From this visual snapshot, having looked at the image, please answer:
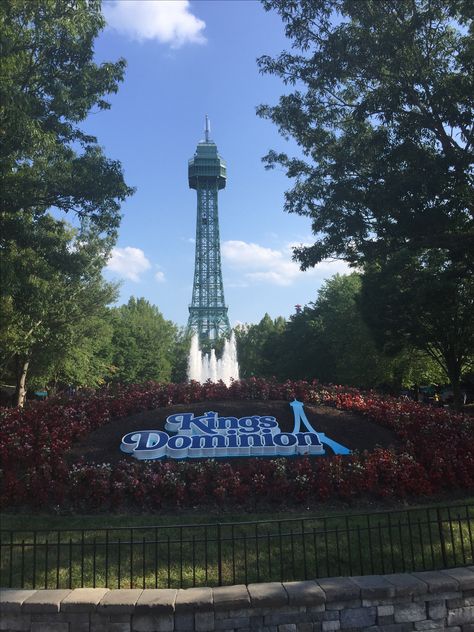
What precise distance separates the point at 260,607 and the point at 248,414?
6.53 m

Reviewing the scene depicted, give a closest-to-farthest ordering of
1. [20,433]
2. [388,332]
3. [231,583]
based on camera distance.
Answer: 1. [231,583]
2. [20,433]
3. [388,332]

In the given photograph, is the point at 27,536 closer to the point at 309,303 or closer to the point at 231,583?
the point at 231,583

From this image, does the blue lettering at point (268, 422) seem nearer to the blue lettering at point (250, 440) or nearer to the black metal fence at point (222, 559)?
the blue lettering at point (250, 440)

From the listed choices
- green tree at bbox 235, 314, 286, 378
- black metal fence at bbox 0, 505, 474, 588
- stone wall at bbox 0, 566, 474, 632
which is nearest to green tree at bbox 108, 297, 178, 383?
green tree at bbox 235, 314, 286, 378

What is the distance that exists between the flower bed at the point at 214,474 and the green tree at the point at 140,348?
38.5 metres

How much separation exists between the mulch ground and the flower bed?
1.06ft

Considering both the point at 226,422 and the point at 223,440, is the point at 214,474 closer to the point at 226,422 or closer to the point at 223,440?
the point at 223,440

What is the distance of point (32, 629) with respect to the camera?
5152mm

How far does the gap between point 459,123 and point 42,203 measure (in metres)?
10.4

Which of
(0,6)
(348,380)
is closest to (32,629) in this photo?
(0,6)

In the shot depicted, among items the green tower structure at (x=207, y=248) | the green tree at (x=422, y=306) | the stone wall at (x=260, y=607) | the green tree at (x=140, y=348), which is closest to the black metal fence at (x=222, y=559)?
the stone wall at (x=260, y=607)

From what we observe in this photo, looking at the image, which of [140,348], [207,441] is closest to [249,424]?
[207,441]

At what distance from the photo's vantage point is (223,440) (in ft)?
34.0

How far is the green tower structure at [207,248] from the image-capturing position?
99625 mm
